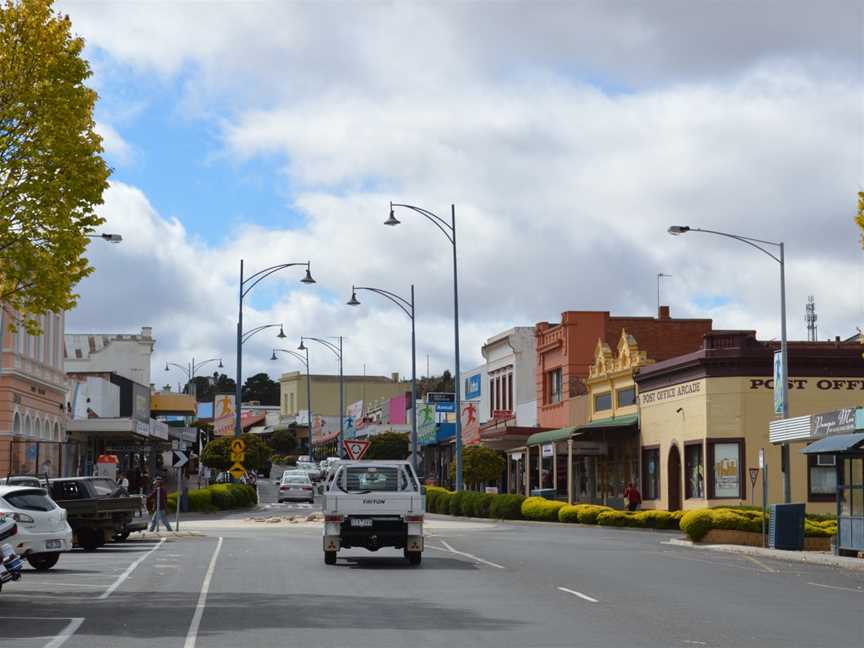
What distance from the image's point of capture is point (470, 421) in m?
78.4

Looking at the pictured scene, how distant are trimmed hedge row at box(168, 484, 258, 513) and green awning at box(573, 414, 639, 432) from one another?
48.7ft

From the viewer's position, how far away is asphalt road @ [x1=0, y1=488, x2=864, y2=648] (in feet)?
46.2

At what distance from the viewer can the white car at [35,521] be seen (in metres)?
22.3

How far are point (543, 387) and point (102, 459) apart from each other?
21.2 metres

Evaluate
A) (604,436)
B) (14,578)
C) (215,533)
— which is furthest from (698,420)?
(14,578)

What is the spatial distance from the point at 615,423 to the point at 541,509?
23.8ft

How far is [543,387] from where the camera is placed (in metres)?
67.2

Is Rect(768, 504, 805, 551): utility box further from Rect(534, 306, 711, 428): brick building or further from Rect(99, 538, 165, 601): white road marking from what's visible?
Rect(534, 306, 711, 428): brick building

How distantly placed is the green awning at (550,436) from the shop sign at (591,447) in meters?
0.89

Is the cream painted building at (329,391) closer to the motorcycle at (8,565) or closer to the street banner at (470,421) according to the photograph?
the street banner at (470,421)

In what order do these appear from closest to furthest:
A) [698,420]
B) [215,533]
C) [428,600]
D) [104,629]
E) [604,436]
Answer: [104,629]
[428,600]
[215,533]
[698,420]
[604,436]

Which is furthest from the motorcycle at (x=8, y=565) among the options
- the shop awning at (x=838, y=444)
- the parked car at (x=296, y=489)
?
the parked car at (x=296, y=489)

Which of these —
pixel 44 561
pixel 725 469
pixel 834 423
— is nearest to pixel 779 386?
pixel 834 423

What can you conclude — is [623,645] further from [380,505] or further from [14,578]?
[380,505]
